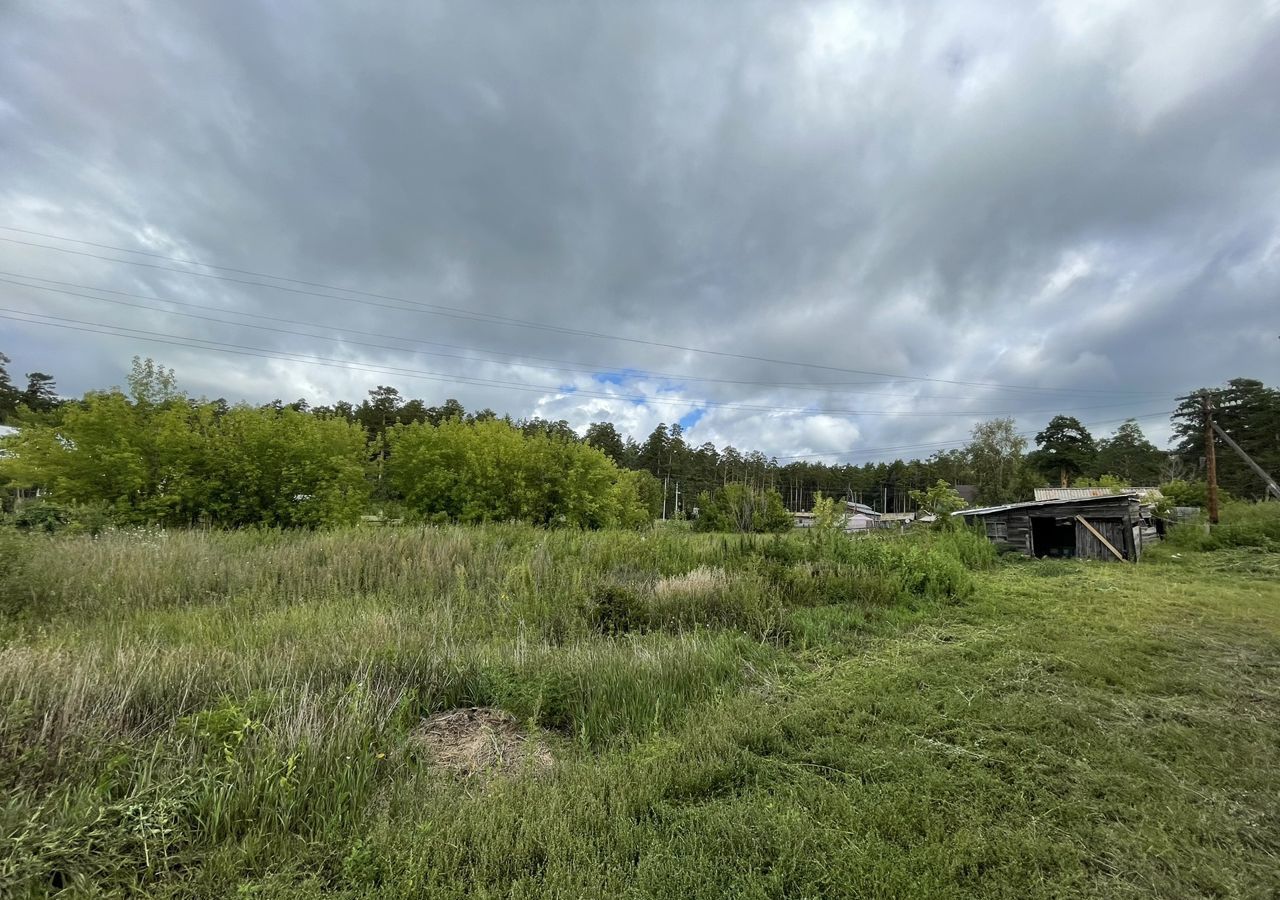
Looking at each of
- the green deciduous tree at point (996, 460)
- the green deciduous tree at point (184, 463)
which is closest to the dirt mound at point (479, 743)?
the green deciduous tree at point (184, 463)

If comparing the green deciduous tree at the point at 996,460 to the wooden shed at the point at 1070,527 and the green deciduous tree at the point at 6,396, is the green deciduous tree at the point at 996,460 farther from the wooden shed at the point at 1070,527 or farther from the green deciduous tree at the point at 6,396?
the green deciduous tree at the point at 6,396

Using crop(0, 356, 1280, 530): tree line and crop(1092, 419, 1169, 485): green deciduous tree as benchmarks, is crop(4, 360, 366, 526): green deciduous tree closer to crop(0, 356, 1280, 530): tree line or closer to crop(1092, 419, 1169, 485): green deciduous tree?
crop(0, 356, 1280, 530): tree line

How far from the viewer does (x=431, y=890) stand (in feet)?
6.93

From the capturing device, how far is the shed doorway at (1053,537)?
62.5 feet

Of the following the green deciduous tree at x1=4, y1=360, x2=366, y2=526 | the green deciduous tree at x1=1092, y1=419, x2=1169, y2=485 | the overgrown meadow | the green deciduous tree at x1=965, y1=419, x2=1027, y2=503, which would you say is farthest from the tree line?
the green deciduous tree at x1=1092, y1=419, x2=1169, y2=485

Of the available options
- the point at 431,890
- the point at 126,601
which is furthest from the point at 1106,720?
the point at 126,601

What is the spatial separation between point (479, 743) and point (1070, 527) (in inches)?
958

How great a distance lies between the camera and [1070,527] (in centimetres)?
1984

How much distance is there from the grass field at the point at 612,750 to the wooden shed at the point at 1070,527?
1227 cm

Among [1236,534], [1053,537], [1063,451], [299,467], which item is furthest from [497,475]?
[1063,451]

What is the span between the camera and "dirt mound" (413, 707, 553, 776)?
327 centimetres

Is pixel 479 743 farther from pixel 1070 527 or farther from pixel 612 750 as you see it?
pixel 1070 527

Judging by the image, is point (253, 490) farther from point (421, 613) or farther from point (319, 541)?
point (421, 613)

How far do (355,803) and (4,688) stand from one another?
222cm
